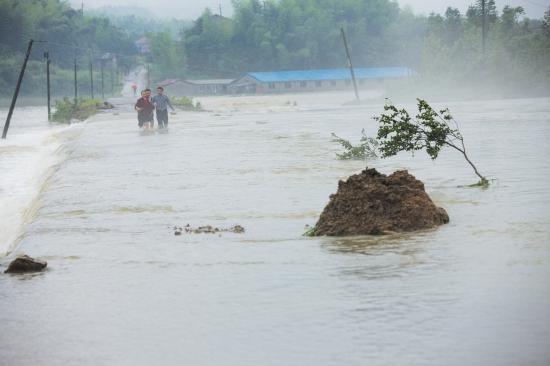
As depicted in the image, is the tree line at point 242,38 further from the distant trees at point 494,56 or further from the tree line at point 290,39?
the distant trees at point 494,56

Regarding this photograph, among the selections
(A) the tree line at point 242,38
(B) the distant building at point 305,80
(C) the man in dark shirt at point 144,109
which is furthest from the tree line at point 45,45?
(C) the man in dark shirt at point 144,109

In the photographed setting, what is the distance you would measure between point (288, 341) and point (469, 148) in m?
20.3

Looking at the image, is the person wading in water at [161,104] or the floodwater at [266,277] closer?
the floodwater at [266,277]

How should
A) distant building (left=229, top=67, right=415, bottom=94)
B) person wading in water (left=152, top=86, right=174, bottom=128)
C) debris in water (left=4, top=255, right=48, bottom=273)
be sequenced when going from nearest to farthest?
debris in water (left=4, top=255, right=48, bottom=273), person wading in water (left=152, top=86, right=174, bottom=128), distant building (left=229, top=67, right=415, bottom=94)

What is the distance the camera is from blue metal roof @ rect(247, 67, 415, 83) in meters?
151

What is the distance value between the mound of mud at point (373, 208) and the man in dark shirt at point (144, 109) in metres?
21.9

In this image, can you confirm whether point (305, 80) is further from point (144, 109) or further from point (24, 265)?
point (24, 265)

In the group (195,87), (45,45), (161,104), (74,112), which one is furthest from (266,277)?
(45,45)

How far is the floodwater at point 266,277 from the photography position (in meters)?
8.02

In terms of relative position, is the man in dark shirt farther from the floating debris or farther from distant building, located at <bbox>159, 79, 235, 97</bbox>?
distant building, located at <bbox>159, 79, 235, 97</bbox>

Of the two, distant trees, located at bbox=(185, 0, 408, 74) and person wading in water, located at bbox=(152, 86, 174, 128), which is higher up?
distant trees, located at bbox=(185, 0, 408, 74)

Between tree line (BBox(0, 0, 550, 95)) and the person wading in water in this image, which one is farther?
tree line (BBox(0, 0, 550, 95))

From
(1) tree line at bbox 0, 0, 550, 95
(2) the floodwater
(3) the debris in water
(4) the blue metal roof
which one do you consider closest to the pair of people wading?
(2) the floodwater

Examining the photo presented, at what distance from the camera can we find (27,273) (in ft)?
37.9
